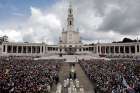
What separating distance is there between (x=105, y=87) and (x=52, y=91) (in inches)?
217

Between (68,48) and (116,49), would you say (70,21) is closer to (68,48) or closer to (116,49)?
(68,48)

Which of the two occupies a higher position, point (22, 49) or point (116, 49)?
point (116, 49)

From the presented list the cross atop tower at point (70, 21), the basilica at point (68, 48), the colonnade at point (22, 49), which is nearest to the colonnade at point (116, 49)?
the basilica at point (68, 48)

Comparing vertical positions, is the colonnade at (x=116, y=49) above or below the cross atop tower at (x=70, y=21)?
below

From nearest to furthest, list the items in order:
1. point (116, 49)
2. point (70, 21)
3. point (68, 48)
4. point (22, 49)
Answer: point (22, 49) → point (116, 49) → point (68, 48) → point (70, 21)

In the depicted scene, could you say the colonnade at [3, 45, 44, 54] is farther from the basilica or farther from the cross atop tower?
the cross atop tower

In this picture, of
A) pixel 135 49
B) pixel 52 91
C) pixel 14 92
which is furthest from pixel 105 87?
pixel 135 49

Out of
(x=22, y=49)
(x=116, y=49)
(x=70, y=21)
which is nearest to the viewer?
(x=22, y=49)

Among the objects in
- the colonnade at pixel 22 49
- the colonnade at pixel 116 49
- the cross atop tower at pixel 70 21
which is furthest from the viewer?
the cross atop tower at pixel 70 21

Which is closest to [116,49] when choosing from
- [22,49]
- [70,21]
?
[70,21]

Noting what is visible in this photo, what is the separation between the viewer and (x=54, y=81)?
29812mm

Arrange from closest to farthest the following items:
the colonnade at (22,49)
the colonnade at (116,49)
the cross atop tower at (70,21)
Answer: the colonnade at (116,49)
the colonnade at (22,49)
the cross atop tower at (70,21)

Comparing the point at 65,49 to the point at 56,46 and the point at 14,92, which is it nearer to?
the point at 56,46

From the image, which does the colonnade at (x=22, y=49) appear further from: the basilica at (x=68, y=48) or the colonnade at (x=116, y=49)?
the colonnade at (x=116, y=49)
